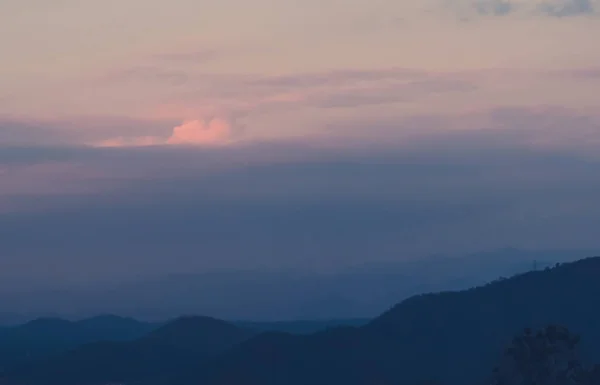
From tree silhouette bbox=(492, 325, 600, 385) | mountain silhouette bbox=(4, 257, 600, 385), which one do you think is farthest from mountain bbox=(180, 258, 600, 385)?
tree silhouette bbox=(492, 325, 600, 385)

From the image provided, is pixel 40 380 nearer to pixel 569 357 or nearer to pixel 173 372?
pixel 173 372

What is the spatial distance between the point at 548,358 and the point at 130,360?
A: 71106 millimetres

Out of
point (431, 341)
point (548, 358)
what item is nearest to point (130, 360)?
point (431, 341)

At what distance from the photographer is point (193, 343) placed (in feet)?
447

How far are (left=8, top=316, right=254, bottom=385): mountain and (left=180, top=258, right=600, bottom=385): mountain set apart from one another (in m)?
12.8

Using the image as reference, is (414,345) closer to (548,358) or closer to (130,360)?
(130,360)

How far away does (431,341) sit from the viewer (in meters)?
103

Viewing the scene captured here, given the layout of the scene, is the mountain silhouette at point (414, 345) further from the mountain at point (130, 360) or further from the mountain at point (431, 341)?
the mountain at point (130, 360)

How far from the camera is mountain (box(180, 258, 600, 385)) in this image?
95.2 metres

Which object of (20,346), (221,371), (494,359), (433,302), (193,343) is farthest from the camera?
(20,346)

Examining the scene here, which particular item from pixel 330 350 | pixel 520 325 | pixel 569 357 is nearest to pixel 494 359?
pixel 520 325

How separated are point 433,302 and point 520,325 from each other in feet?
46.1

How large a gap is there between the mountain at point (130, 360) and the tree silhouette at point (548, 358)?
55432mm

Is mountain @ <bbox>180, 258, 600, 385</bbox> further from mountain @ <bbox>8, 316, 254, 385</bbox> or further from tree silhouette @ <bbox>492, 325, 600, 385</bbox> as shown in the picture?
tree silhouette @ <bbox>492, 325, 600, 385</bbox>
